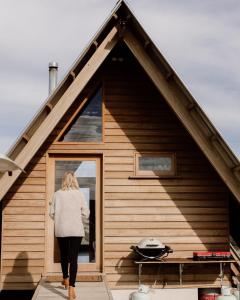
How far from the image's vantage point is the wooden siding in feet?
29.4

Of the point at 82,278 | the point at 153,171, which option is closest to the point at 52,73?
the point at 153,171

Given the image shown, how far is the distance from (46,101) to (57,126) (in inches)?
39.9

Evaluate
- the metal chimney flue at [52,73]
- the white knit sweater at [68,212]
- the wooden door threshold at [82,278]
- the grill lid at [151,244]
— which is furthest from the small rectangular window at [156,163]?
the metal chimney flue at [52,73]

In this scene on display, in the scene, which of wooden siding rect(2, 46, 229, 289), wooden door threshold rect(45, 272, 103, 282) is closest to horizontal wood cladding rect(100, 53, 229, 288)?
wooden siding rect(2, 46, 229, 289)

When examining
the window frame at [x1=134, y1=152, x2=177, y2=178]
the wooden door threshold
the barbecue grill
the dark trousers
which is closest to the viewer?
the dark trousers

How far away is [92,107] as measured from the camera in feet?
30.9

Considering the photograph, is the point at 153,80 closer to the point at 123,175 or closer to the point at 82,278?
the point at 123,175

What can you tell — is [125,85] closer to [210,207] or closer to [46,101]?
[46,101]

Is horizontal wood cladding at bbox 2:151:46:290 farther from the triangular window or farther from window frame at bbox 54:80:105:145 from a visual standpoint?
the triangular window

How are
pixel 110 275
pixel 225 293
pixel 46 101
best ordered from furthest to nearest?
pixel 110 275 < pixel 46 101 < pixel 225 293

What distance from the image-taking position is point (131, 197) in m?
9.20

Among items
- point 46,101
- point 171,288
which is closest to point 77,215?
point 46,101

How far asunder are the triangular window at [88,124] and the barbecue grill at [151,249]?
194 cm

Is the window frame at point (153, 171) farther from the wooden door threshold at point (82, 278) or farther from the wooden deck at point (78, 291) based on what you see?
the wooden deck at point (78, 291)
